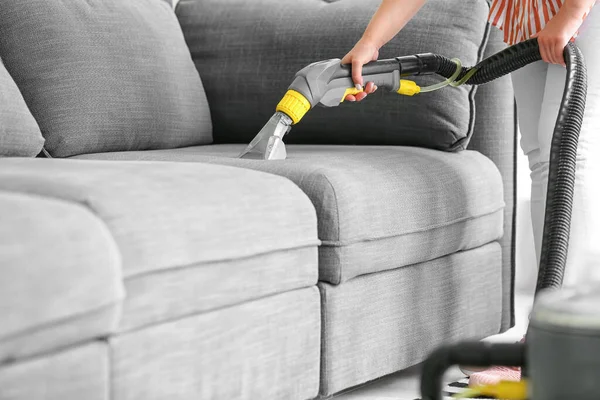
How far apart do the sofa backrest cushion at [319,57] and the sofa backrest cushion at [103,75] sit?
10 centimetres

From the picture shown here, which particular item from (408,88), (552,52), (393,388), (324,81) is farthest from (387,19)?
(393,388)

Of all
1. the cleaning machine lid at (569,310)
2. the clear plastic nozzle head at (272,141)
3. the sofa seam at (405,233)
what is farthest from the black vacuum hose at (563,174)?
the cleaning machine lid at (569,310)

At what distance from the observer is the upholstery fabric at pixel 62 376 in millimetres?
986

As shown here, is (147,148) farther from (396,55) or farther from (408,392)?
(408,392)

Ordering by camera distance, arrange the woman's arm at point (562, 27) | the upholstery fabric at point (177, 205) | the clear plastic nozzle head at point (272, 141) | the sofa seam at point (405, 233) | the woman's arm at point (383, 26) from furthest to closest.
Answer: the woman's arm at point (383, 26) < the clear plastic nozzle head at point (272, 141) < the woman's arm at point (562, 27) < the sofa seam at point (405, 233) < the upholstery fabric at point (177, 205)

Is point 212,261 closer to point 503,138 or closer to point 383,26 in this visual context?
point 383,26

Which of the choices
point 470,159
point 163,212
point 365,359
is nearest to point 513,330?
point 470,159

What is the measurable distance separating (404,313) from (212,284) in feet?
2.01

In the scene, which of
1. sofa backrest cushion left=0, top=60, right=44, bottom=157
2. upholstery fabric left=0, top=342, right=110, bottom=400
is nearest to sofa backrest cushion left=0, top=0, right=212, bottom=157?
sofa backrest cushion left=0, top=60, right=44, bottom=157

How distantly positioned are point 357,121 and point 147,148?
0.51 m

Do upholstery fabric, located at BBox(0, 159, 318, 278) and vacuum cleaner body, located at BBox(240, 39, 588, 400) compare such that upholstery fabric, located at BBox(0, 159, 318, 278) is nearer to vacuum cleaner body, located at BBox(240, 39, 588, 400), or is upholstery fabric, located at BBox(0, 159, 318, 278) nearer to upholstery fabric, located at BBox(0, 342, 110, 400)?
upholstery fabric, located at BBox(0, 342, 110, 400)

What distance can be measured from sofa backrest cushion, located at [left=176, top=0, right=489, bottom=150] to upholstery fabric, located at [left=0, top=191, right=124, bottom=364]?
1192 mm

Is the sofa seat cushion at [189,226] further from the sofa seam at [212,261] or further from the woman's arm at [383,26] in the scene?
the woman's arm at [383,26]

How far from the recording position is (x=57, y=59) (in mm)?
2047
